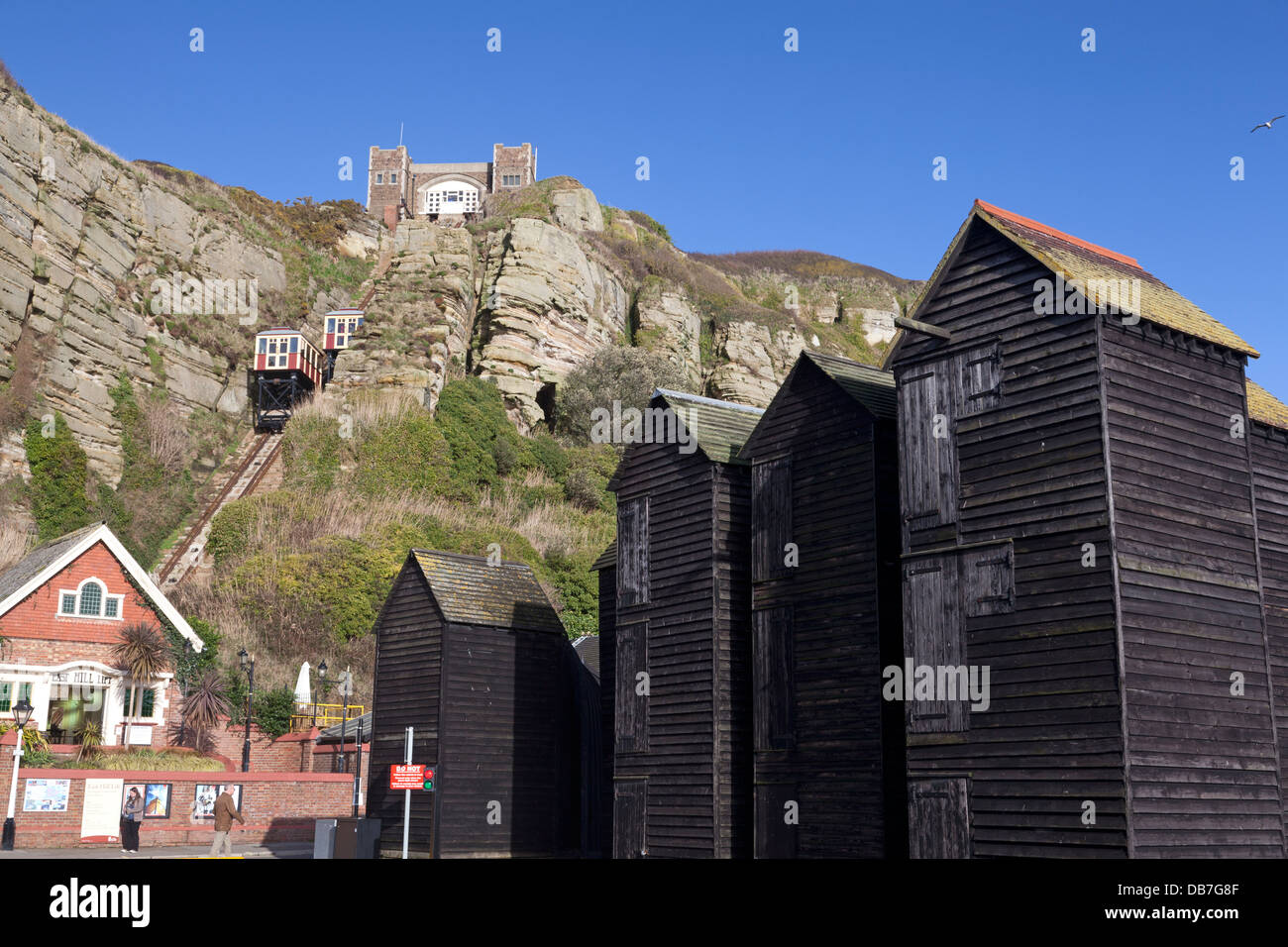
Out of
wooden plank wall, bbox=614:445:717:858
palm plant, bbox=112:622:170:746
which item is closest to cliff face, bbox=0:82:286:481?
palm plant, bbox=112:622:170:746

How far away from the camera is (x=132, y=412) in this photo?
59000 mm

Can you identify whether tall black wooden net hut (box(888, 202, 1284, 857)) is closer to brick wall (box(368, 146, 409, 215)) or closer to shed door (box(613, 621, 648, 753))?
shed door (box(613, 621, 648, 753))

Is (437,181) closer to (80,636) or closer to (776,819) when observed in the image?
(80,636)

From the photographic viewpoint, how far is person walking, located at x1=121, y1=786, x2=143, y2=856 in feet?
94.6

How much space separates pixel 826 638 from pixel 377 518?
35.0m

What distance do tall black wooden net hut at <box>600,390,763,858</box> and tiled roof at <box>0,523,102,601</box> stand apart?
21912mm

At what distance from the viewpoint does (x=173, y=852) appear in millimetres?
29484

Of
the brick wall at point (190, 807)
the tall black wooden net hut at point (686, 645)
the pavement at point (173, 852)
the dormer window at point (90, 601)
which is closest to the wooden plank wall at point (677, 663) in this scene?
the tall black wooden net hut at point (686, 645)

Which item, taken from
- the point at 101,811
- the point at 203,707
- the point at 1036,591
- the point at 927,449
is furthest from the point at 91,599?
the point at 1036,591

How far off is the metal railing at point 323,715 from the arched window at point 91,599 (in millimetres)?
7330

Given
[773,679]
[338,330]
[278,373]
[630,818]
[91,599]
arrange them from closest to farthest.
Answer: [773,679] → [630,818] → [91,599] → [278,373] → [338,330]

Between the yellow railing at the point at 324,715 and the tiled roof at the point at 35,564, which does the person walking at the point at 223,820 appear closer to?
the yellow railing at the point at 324,715
